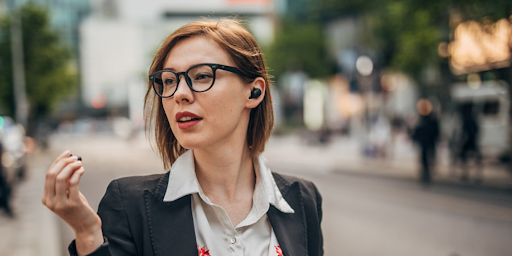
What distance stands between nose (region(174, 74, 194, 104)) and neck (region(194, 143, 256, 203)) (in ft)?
0.78

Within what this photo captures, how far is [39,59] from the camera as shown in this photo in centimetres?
2612

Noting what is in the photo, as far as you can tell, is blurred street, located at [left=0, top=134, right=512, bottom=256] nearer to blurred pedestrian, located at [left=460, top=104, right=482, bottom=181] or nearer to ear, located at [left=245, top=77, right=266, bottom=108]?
blurred pedestrian, located at [left=460, top=104, right=482, bottom=181]

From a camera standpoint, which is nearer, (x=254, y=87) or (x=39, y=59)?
(x=254, y=87)

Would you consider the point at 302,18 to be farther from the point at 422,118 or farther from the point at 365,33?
the point at 422,118

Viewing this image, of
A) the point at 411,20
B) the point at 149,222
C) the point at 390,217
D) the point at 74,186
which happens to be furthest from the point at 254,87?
the point at 411,20

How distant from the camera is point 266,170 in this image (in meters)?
1.66

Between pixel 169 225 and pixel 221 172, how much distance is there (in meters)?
0.28

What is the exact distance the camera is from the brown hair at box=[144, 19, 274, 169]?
1.41 meters

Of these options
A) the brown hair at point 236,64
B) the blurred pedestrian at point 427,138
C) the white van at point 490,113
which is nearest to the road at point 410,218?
the blurred pedestrian at point 427,138

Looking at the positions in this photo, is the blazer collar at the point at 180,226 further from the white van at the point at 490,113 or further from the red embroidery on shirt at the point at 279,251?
the white van at the point at 490,113

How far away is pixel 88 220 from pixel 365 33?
1135 inches

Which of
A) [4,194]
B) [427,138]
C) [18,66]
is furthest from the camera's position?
[18,66]

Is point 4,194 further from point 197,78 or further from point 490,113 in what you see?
point 490,113

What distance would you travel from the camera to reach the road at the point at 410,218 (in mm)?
5449
